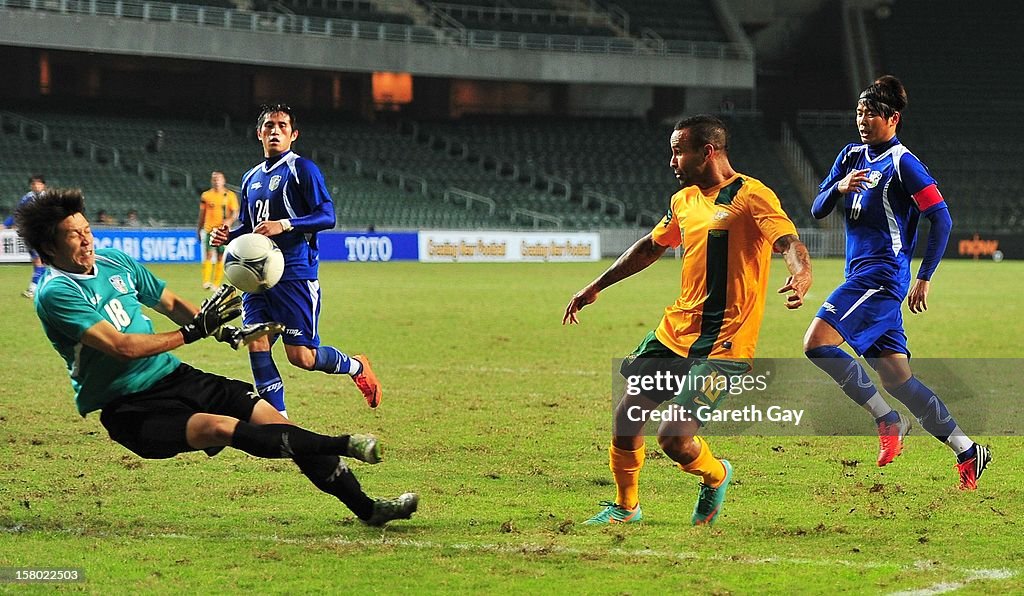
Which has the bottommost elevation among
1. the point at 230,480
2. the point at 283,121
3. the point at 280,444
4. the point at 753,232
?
the point at 230,480

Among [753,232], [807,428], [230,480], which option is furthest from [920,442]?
[230,480]

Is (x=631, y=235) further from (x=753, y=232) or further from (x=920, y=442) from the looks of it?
(x=753, y=232)

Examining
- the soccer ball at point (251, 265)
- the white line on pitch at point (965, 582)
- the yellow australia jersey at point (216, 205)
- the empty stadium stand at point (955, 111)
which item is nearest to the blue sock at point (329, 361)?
the soccer ball at point (251, 265)

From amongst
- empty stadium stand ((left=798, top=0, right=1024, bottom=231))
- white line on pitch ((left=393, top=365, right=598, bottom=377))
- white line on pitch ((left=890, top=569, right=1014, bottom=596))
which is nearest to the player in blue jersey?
white line on pitch ((left=890, top=569, right=1014, bottom=596))

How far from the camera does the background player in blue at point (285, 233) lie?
815 centimetres

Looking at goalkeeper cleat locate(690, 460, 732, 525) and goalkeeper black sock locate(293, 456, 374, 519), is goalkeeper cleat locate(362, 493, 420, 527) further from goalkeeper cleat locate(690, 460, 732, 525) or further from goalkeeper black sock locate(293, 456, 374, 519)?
goalkeeper cleat locate(690, 460, 732, 525)

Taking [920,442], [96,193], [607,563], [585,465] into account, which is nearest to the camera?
[607,563]

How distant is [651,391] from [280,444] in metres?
1.74

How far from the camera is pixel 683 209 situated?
19.9ft

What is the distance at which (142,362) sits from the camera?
562 centimetres

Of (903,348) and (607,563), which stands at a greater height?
(903,348)

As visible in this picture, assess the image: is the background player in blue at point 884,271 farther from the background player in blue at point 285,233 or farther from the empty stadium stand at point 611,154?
the empty stadium stand at point 611,154

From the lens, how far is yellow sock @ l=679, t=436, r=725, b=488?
5938 mm

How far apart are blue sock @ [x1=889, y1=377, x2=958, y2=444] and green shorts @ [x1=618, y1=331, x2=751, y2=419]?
5.87ft
